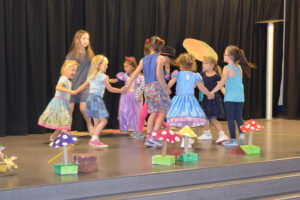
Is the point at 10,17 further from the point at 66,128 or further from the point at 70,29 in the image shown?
the point at 66,128

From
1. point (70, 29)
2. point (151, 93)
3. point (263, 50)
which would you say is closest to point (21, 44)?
point (70, 29)

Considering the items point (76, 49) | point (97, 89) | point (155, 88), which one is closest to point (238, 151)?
point (155, 88)

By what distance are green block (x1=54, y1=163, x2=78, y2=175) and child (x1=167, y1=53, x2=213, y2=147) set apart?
1686mm

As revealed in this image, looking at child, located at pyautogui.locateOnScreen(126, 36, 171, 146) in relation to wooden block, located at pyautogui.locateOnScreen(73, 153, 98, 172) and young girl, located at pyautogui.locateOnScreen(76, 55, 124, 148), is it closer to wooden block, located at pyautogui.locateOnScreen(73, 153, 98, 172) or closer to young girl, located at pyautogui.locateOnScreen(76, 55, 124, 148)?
young girl, located at pyautogui.locateOnScreen(76, 55, 124, 148)

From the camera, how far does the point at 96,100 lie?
570 cm

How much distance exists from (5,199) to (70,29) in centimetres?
410

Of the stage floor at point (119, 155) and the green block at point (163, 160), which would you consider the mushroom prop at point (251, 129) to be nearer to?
the stage floor at point (119, 155)

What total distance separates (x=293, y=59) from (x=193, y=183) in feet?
19.5

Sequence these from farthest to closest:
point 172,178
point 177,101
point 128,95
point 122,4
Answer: point 122,4 → point 128,95 → point 177,101 → point 172,178

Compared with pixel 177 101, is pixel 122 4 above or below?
above

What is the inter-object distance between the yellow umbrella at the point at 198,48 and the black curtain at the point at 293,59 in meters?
2.73

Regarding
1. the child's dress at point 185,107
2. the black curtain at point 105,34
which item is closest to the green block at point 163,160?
the child's dress at point 185,107

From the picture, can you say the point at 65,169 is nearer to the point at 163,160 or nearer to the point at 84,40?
the point at 163,160

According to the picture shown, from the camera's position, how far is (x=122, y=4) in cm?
742
